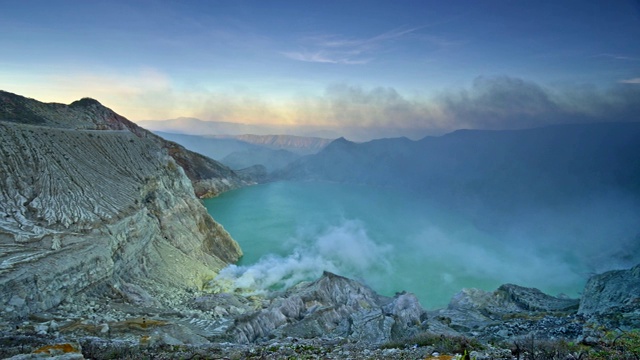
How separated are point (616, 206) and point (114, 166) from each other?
8968 cm

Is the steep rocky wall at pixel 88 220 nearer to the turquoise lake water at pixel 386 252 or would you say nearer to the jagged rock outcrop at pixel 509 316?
the turquoise lake water at pixel 386 252

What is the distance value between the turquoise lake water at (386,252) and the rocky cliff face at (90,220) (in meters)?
6.04

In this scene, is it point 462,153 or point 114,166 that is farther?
point 462,153

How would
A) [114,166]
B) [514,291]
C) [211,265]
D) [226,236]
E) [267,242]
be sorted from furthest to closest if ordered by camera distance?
[267,242] < [226,236] < [211,265] < [114,166] < [514,291]

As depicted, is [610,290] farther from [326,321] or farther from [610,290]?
[326,321]

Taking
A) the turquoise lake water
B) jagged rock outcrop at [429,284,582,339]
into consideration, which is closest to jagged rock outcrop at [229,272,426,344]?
jagged rock outcrop at [429,284,582,339]

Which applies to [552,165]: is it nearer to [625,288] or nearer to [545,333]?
[625,288]

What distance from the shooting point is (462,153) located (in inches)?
5758

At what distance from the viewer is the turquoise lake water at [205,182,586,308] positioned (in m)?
35.1

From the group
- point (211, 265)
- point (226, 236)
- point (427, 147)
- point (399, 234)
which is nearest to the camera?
point (211, 265)

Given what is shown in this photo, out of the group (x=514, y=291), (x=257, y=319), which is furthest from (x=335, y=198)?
(x=257, y=319)

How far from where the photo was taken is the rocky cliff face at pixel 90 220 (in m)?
14.6

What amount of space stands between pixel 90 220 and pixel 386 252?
1412 inches

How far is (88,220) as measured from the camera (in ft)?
62.8
